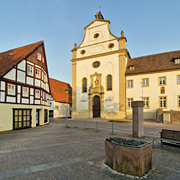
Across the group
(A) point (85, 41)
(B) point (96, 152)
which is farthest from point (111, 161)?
(A) point (85, 41)

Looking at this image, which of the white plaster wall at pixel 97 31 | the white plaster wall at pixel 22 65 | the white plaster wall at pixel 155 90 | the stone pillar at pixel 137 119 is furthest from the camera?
the white plaster wall at pixel 97 31

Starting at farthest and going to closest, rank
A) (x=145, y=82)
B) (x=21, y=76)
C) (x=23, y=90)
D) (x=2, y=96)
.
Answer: (x=145, y=82) < (x=23, y=90) < (x=21, y=76) < (x=2, y=96)

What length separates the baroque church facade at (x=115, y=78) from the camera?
25.6m

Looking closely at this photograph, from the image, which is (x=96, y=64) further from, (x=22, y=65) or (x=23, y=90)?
(x=23, y=90)

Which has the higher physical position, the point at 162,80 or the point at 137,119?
the point at 162,80

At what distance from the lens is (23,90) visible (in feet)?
51.9

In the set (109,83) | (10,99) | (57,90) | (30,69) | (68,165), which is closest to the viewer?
(68,165)

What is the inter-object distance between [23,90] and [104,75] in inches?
729

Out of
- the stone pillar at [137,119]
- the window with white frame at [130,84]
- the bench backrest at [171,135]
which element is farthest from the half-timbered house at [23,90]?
the window with white frame at [130,84]

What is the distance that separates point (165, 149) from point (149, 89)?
830 inches

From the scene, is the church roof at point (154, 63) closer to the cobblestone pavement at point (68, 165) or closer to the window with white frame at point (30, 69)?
the window with white frame at point (30, 69)

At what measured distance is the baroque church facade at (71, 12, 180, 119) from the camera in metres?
25.6

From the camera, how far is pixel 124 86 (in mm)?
28531

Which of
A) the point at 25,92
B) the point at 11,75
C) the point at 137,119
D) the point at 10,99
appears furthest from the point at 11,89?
the point at 137,119
